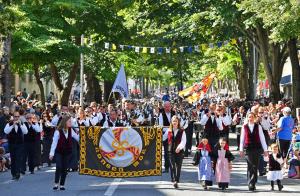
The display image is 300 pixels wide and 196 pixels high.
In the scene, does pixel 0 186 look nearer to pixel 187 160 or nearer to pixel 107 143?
pixel 107 143

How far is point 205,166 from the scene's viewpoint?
592 inches

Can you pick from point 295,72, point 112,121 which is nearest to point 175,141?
point 112,121

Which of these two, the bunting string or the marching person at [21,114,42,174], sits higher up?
the bunting string

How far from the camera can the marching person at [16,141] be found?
667 inches

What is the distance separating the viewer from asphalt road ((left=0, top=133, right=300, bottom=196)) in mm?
14273

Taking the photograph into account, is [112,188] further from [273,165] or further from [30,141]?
[30,141]

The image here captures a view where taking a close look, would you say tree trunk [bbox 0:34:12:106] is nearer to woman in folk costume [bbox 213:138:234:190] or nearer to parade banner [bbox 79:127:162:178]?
parade banner [bbox 79:127:162:178]

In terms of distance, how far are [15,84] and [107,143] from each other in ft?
191

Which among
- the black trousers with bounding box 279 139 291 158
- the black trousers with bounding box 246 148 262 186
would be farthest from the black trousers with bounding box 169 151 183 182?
the black trousers with bounding box 279 139 291 158

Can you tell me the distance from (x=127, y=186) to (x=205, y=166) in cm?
185

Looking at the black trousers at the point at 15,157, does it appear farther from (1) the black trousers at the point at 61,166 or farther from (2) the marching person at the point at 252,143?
(2) the marching person at the point at 252,143

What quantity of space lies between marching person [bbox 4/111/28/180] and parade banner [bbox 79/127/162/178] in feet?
7.42

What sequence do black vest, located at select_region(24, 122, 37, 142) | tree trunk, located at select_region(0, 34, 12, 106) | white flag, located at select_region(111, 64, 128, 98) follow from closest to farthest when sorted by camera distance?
black vest, located at select_region(24, 122, 37, 142) → tree trunk, located at select_region(0, 34, 12, 106) → white flag, located at select_region(111, 64, 128, 98)

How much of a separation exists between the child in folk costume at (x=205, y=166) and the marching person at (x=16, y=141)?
4.63 meters
